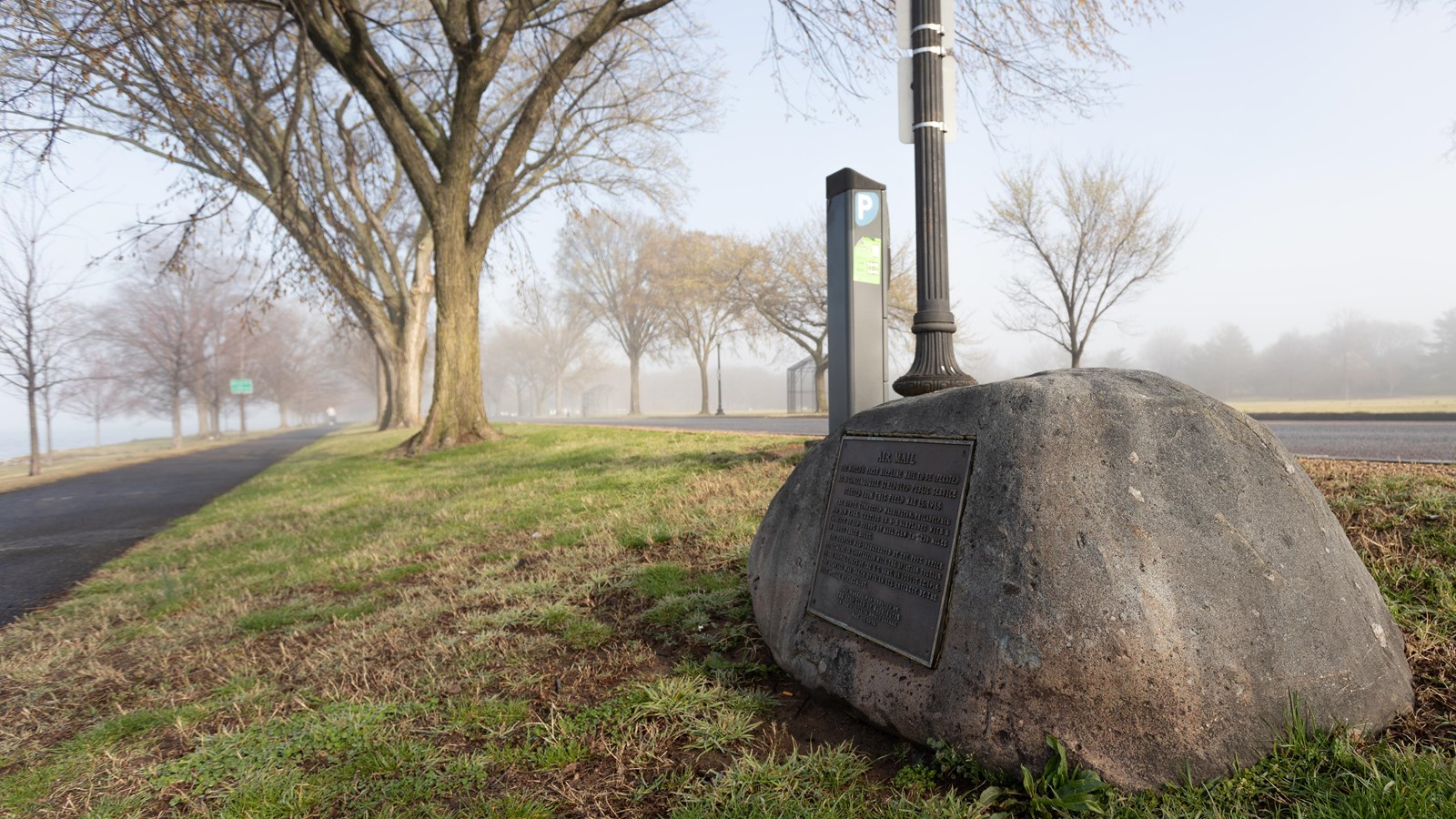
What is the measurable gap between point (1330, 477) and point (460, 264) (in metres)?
11.5

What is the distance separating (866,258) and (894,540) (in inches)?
124

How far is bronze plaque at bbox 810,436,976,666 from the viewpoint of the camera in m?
2.19

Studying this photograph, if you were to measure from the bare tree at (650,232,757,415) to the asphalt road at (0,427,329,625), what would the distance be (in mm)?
20239

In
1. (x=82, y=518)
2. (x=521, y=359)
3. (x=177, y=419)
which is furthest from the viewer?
(x=521, y=359)

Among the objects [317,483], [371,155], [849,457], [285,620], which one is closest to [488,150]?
[371,155]

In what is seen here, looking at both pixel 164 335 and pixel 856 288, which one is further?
pixel 164 335

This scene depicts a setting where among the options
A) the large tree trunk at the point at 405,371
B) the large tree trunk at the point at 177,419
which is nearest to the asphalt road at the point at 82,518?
the large tree trunk at the point at 405,371

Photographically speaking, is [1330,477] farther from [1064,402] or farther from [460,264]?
[460,264]

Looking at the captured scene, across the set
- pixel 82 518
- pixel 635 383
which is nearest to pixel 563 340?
pixel 635 383

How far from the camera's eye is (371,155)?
10.5 meters

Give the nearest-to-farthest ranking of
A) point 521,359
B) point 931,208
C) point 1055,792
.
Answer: point 1055,792 → point 931,208 → point 521,359

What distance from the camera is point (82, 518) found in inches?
328

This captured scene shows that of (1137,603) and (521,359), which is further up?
(521,359)

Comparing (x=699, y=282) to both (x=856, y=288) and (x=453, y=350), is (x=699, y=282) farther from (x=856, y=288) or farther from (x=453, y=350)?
(x=856, y=288)
